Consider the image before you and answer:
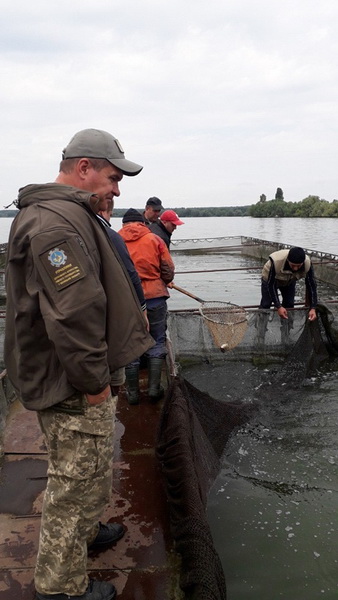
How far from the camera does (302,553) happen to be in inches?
135

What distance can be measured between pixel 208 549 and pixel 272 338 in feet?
18.0

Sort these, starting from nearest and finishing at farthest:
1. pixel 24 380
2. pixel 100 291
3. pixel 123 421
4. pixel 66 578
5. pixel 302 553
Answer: pixel 100 291
pixel 24 380
pixel 66 578
pixel 302 553
pixel 123 421

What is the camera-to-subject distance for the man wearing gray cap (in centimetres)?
178

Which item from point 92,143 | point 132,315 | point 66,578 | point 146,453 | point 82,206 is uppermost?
point 92,143

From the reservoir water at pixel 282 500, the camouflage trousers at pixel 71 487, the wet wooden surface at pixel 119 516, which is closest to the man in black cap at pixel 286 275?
the reservoir water at pixel 282 500

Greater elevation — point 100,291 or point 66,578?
point 100,291

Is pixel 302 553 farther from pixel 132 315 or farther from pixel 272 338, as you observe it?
pixel 272 338

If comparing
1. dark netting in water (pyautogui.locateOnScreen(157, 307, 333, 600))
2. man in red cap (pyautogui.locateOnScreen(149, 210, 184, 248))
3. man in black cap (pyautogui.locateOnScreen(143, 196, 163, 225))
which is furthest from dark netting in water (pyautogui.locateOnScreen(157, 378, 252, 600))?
man in black cap (pyautogui.locateOnScreen(143, 196, 163, 225))

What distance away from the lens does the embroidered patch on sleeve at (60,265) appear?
176cm

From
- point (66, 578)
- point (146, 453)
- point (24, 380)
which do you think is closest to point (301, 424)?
point (146, 453)

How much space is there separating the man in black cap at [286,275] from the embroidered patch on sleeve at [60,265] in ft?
18.9

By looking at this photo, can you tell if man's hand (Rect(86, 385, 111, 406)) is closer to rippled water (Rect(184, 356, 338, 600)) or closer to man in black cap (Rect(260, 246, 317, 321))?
rippled water (Rect(184, 356, 338, 600))

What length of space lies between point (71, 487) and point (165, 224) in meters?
4.11

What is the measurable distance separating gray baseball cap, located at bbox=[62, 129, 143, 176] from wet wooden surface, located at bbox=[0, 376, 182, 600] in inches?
88.8
